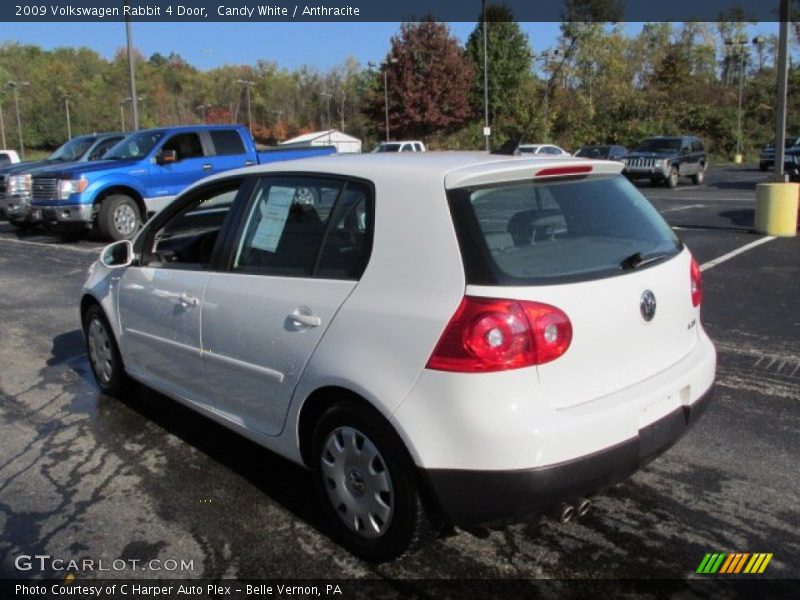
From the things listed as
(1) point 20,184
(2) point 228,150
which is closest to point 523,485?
(2) point 228,150

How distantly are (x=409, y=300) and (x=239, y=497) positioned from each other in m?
1.55

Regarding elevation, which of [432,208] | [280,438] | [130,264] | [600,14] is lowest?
[280,438]

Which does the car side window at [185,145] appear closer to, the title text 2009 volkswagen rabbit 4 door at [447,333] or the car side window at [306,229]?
the title text 2009 volkswagen rabbit 4 door at [447,333]

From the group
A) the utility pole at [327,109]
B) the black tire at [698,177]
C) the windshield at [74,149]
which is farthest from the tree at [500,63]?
the windshield at [74,149]

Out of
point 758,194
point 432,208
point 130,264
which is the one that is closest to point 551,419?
point 432,208

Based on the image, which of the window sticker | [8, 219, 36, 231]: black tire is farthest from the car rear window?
[8, 219, 36, 231]: black tire

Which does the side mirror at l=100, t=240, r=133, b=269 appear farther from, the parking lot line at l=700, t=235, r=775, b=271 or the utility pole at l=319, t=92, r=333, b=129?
the utility pole at l=319, t=92, r=333, b=129

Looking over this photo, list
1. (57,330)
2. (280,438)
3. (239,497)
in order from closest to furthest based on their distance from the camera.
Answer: (280,438)
(239,497)
(57,330)

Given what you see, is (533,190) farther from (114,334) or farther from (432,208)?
(114,334)

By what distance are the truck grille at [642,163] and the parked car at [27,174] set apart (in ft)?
56.9

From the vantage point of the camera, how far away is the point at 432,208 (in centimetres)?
286

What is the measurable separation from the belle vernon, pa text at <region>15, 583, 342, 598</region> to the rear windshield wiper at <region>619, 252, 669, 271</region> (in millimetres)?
1724

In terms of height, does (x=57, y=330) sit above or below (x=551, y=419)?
below

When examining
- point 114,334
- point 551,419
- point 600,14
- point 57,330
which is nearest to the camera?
point 551,419
